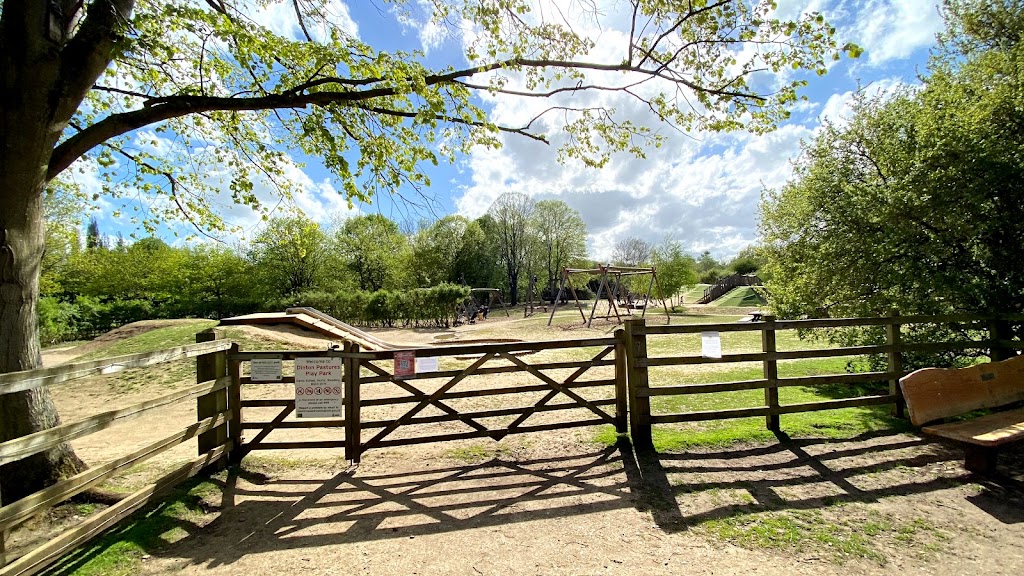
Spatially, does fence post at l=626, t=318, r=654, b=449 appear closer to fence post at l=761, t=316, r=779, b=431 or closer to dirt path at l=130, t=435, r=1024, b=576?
dirt path at l=130, t=435, r=1024, b=576

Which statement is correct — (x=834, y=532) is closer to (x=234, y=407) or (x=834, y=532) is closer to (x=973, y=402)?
(x=973, y=402)

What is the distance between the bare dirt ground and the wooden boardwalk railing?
45 centimetres

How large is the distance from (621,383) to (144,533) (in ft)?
16.0

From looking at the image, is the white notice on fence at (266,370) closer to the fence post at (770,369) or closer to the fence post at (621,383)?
the fence post at (621,383)

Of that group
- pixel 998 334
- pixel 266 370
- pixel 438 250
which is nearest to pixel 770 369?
pixel 998 334

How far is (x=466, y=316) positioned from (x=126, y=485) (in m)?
27.3

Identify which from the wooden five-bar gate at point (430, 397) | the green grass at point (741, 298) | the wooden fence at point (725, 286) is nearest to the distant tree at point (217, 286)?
the wooden five-bar gate at point (430, 397)

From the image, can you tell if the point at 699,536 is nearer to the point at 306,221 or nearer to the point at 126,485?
the point at 126,485

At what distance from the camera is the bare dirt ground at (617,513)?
301cm

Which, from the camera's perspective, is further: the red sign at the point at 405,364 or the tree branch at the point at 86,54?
the red sign at the point at 405,364

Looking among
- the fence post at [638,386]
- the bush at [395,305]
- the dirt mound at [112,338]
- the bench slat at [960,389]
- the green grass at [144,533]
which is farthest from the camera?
the bush at [395,305]

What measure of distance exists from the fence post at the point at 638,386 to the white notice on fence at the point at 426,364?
2.35 meters

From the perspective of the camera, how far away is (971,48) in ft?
33.4

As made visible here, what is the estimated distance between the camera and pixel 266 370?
15.6ft
